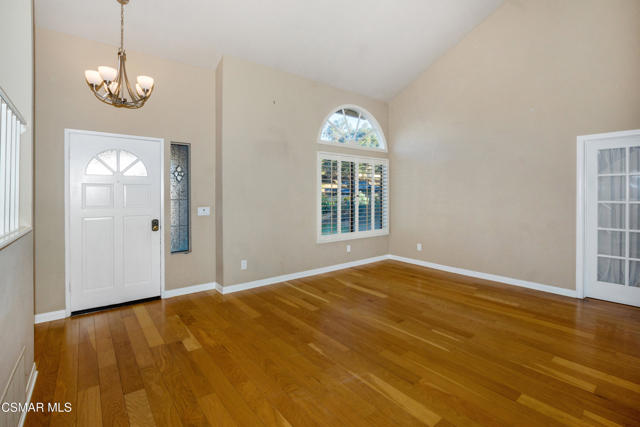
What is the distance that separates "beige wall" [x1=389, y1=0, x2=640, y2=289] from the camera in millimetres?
3604

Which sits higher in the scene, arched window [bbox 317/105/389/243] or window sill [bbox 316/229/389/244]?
arched window [bbox 317/105/389/243]

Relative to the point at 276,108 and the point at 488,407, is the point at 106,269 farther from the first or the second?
the point at 488,407

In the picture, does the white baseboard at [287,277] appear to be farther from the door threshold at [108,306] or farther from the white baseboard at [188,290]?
the door threshold at [108,306]

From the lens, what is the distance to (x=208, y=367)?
230 cm

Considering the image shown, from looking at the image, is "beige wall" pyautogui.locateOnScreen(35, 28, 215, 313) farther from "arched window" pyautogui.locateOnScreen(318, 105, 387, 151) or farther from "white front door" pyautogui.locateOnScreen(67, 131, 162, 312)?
"arched window" pyautogui.locateOnScreen(318, 105, 387, 151)

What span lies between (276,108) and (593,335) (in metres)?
4.56

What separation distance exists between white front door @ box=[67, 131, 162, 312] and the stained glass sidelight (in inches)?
6.8

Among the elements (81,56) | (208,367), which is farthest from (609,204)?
(81,56)

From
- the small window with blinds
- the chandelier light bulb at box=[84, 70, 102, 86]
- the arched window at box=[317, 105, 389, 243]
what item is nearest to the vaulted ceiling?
the arched window at box=[317, 105, 389, 243]

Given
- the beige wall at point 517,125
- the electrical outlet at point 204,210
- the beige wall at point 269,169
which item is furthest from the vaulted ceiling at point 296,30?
the electrical outlet at point 204,210

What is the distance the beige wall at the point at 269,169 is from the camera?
4074 mm

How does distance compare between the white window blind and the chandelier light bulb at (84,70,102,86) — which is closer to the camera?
the white window blind

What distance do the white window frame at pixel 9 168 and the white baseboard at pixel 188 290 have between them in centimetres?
234

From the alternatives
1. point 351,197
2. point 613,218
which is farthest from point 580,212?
point 351,197
